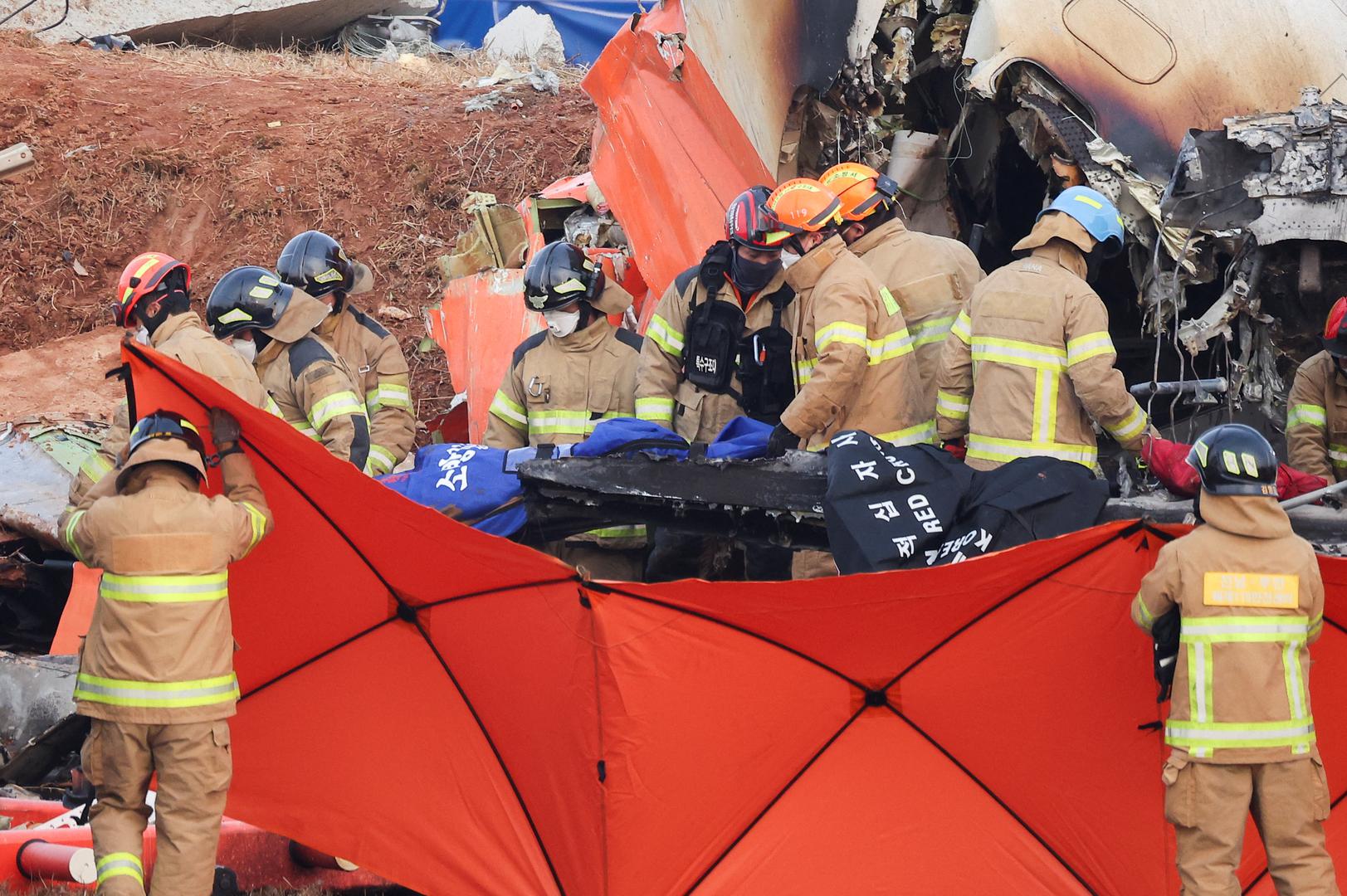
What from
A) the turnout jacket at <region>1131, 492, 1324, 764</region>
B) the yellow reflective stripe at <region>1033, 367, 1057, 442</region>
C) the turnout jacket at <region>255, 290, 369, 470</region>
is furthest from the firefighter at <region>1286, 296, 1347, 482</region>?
the turnout jacket at <region>255, 290, 369, 470</region>

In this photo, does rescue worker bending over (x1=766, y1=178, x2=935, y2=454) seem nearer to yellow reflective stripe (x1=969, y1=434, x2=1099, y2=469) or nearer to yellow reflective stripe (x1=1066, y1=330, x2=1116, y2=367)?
yellow reflective stripe (x1=969, y1=434, x2=1099, y2=469)

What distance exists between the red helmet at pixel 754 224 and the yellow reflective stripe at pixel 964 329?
0.77 meters

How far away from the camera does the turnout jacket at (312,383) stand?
6664mm

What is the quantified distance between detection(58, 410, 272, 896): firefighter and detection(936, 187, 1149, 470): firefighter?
8.84 ft

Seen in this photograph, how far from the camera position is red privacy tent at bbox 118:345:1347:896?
4508 mm

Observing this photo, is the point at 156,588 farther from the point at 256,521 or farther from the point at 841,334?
the point at 841,334

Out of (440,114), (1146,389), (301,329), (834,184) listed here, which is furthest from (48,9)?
(1146,389)

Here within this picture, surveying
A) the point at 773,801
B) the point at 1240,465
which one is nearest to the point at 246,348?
the point at 773,801

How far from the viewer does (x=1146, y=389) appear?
6234mm

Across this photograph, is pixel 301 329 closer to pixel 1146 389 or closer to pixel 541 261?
pixel 541 261

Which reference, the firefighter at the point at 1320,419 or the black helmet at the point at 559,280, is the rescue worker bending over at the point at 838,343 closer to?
the black helmet at the point at 559,280

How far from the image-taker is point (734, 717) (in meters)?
4.65

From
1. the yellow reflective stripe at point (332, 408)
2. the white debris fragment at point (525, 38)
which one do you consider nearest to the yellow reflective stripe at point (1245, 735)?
the yellow reflective stripe at point (332, 408)

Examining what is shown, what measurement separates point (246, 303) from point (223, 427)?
78.0 inches
